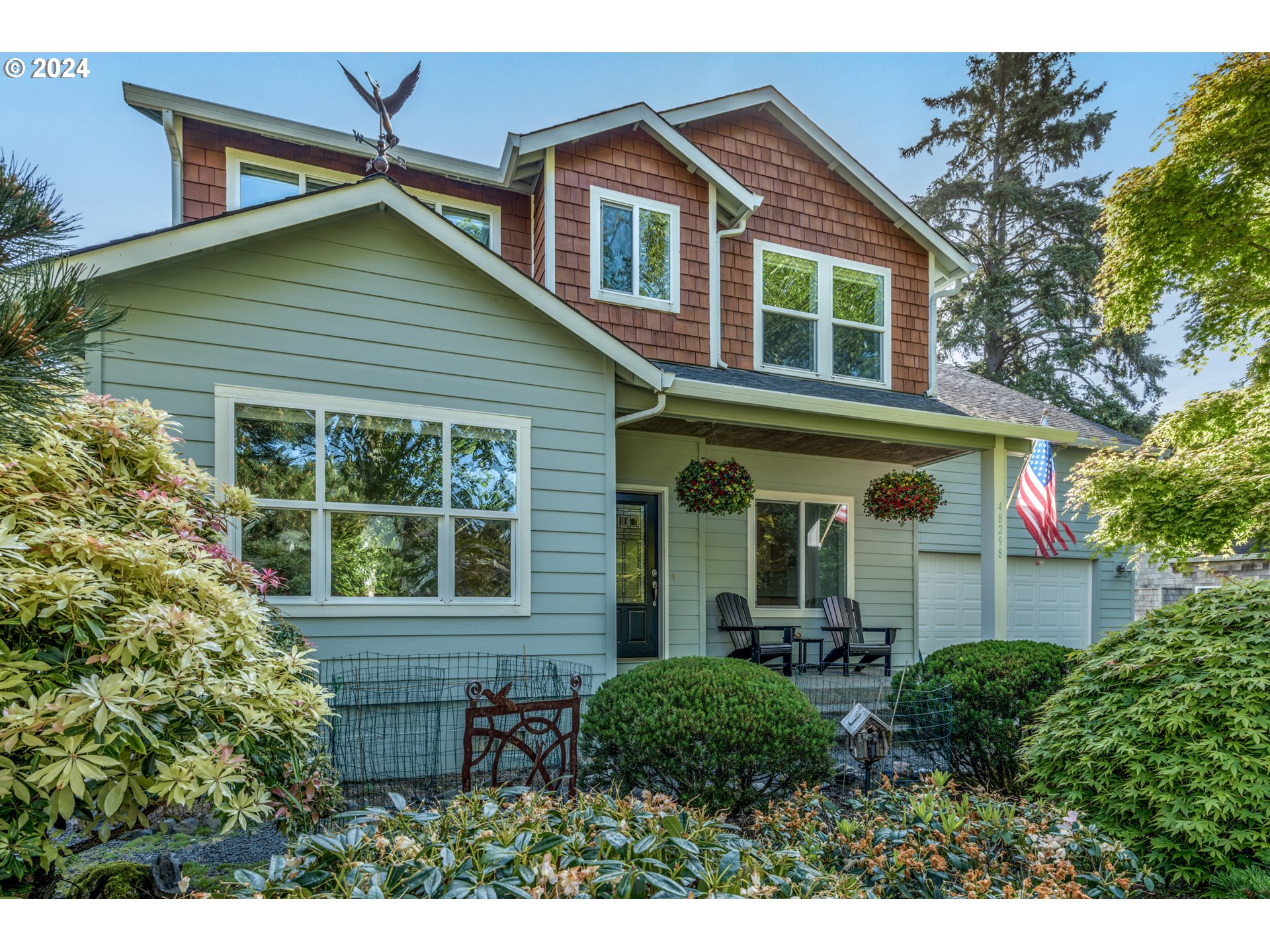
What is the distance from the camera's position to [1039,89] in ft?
56.7

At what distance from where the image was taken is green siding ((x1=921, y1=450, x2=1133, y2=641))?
9.82 meters

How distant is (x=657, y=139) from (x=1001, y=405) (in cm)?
681

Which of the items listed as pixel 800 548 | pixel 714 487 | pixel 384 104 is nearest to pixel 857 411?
pixel 714 487

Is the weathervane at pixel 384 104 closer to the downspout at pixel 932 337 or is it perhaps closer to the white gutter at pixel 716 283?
the white gutter at pixel 716 283

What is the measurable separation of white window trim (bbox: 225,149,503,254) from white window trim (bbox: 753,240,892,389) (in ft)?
9.28

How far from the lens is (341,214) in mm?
4848

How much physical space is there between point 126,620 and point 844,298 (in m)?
7.78

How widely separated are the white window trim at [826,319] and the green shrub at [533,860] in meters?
6.17

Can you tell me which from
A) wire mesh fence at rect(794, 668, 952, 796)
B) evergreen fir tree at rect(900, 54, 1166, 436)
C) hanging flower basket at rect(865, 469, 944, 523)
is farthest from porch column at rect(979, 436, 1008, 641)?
evergreen fir tree at rect(900, 54, 1166, 436)

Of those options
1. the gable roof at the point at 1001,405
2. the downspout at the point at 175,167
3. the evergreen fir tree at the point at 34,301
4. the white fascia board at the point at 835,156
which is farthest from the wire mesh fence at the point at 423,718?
the gable roof at the point at 1001,405

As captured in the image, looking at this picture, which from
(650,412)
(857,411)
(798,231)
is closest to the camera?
(650,412)

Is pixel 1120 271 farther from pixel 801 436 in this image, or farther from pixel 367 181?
pixel 367 181

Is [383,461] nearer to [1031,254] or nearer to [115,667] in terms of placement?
[115,667]
